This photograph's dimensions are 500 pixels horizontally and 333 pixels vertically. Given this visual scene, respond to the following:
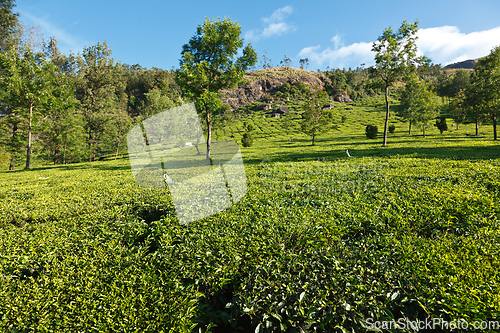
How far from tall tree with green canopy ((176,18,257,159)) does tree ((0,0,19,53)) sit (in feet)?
210

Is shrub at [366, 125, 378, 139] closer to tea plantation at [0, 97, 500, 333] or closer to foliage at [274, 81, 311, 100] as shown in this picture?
tea plantation at [0, 97, 500, 333]

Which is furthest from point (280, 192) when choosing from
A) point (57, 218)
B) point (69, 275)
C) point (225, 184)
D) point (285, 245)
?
point (57, 218)

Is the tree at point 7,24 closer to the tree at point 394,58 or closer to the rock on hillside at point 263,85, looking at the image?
the tree at point 394,58

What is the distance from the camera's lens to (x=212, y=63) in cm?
1705

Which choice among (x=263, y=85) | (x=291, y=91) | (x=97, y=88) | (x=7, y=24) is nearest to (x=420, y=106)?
(x=97, y=88)

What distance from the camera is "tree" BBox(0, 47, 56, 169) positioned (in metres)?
21.6

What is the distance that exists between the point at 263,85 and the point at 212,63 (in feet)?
500

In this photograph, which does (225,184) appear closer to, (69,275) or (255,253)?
(255,253)

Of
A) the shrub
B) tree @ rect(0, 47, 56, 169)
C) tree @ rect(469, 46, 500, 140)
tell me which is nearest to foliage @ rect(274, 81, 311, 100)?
the shrub

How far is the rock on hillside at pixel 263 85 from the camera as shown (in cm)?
15088

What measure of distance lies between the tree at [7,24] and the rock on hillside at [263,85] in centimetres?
10047

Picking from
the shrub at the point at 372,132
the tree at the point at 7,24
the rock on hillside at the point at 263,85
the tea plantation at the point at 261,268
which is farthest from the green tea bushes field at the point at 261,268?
the rock on hillside at the point at 263,85

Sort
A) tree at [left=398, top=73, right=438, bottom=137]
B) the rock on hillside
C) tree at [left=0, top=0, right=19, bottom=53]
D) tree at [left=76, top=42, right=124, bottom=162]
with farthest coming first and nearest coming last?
1. the rock on hillside
2. tree at [left=0, top=0, right=19, bottom=53]
3. tree at [left=76, top=42, right=124, bottom=162]
4. tree at [left=398, top=73, right=438, bottom=137]

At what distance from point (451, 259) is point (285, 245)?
2.53 m
